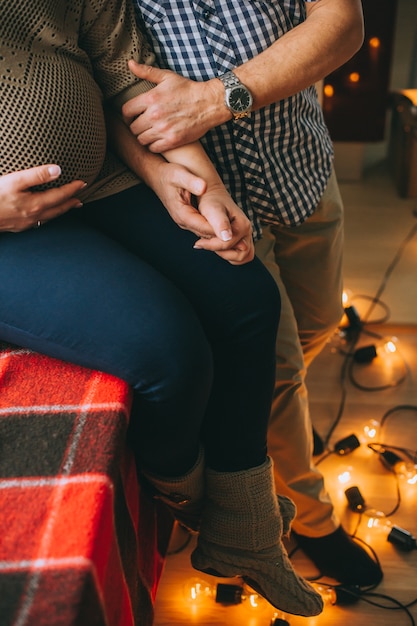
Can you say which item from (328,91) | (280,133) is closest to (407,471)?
(280,133)

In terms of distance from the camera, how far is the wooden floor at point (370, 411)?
1.08 meters

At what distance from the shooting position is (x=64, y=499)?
0.57m

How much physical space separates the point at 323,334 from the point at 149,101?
60 cm

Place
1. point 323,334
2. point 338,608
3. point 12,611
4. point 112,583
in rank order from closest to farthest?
1. point 12,611
2. point 112,583
3. point 338,608
4. point 323,334

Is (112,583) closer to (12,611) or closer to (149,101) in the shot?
(12,611)

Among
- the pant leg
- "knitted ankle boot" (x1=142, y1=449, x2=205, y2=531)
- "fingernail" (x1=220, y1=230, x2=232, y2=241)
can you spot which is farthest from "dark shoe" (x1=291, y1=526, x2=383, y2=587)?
"fingernail" (x1=220, y1=230, x2=232, y2=241)

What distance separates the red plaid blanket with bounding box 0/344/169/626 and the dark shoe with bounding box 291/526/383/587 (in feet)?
1.36

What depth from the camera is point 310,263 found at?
118cm

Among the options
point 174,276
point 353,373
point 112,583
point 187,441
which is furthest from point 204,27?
point 353,373

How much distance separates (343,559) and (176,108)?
0.83 meters

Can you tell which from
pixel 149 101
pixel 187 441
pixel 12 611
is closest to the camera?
pixel 12 611

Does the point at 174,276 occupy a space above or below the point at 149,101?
below

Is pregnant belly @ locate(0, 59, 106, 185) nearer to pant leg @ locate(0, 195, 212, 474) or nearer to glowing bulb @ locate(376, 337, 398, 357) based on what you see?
pant leg @ locate(0, 195, 212, 474)

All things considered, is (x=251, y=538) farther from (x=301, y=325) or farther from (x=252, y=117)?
(x=252, y=117)
